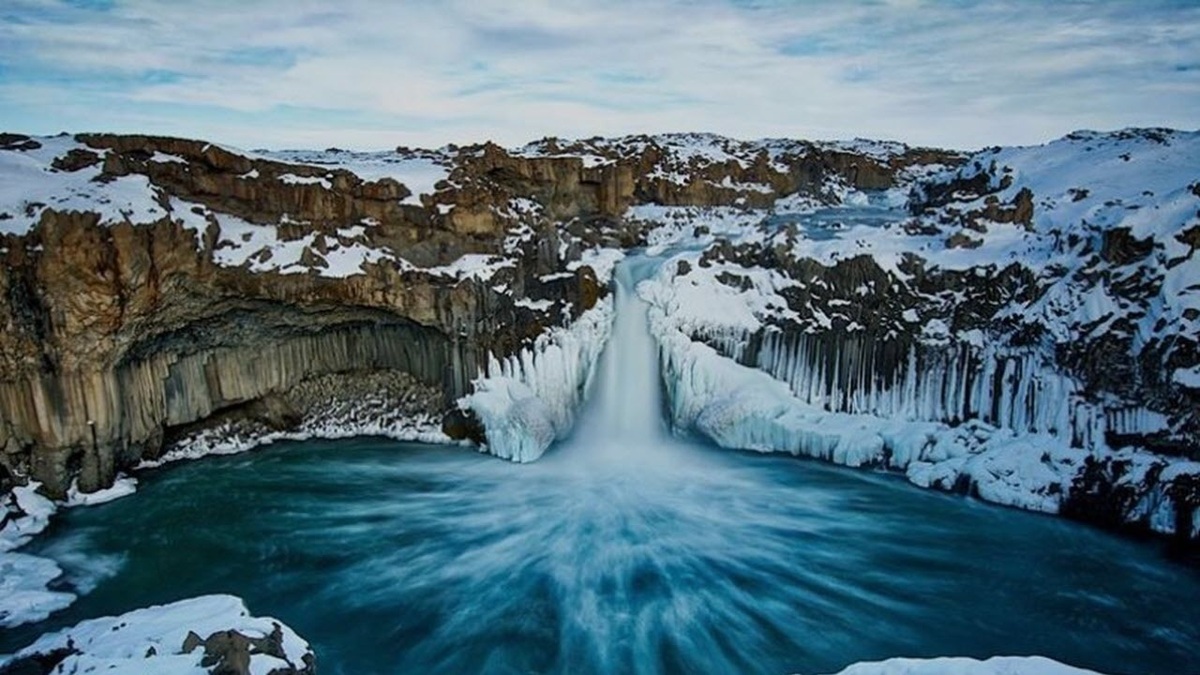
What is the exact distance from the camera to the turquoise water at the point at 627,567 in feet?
34.2

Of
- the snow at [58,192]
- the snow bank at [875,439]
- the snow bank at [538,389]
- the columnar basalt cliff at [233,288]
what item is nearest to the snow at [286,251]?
the columnar basalt cliff at [233,288]

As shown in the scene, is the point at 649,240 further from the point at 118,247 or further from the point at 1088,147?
the point at 118,247

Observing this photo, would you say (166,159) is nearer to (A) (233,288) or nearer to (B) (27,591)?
(A) (233,288)

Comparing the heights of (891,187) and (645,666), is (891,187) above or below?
above

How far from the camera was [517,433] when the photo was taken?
1702cm

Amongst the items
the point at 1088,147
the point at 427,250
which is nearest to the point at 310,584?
the point at 427,250

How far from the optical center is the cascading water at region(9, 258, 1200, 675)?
411 inches

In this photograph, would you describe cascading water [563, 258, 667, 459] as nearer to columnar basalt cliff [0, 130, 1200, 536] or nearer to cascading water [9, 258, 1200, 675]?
cascading water [9, 258, 1200, 675]

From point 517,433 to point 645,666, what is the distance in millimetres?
7622

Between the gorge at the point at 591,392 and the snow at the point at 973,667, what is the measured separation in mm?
3130

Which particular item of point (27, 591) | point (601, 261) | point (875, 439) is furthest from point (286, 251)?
point (875, 439)

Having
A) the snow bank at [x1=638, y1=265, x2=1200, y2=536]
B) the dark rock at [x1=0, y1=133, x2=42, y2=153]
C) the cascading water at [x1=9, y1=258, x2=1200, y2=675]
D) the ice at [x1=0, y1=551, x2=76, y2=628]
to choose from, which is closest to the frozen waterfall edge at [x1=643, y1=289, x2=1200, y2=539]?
the snow bank at [x1=638, y1=265, x2=1200, y2=536]

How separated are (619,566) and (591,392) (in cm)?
629

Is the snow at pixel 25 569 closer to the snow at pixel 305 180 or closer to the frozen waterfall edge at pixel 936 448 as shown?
the snow at pixel 305 180
